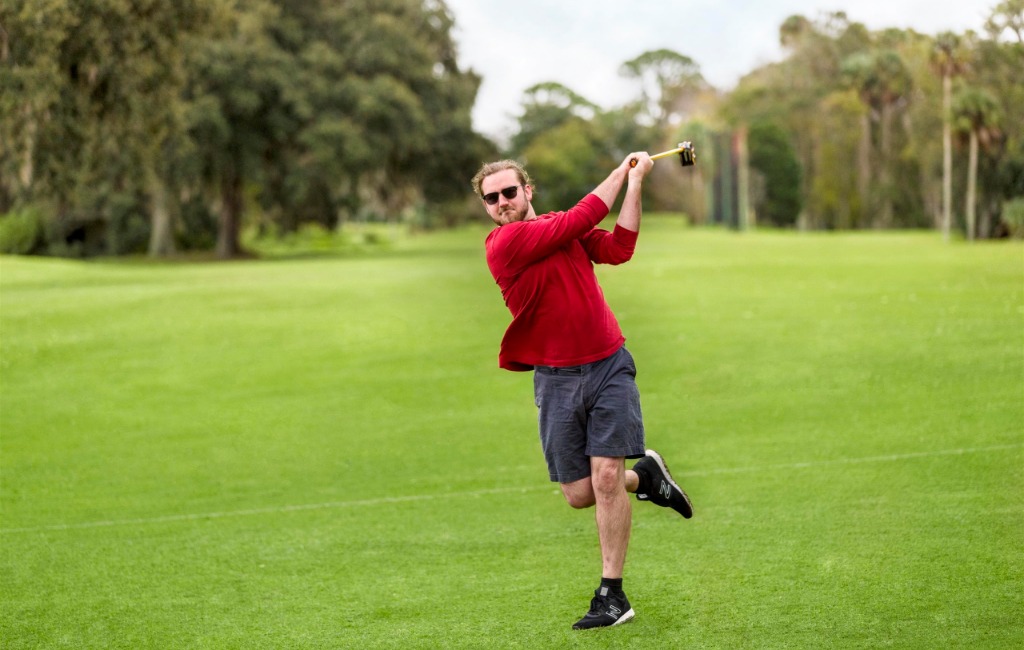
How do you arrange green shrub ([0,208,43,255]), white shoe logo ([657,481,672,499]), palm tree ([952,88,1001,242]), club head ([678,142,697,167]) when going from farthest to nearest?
green shrub ([0,208,43,255])
palm tree ([952,88,1001,242])
white shoe logo ([657,481,672,499])
club head ([678,142,697,167])

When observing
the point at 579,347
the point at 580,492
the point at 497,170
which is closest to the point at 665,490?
the point at 580,492

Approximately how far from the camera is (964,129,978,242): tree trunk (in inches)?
922

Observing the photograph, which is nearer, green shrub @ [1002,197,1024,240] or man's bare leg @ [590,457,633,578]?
man's bare leg @ [590,457,633,578]

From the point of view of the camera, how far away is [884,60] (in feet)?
182

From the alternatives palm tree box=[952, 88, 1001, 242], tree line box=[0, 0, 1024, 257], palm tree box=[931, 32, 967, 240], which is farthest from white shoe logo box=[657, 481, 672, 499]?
palm tree box=[931, 32, 967, 240]

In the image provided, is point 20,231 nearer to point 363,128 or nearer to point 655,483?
point 363,128

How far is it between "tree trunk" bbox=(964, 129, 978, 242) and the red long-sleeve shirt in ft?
64.0

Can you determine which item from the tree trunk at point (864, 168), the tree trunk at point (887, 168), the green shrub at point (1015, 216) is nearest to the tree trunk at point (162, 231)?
the tree trunk at point (887, 168)

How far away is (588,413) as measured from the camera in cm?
520

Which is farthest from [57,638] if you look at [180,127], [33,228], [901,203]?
[901,203]

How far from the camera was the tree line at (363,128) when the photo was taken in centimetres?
2486

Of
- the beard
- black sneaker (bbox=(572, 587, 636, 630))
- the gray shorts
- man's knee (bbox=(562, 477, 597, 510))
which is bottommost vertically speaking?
black sneaker (bbox=(572, 587, 636, 630))

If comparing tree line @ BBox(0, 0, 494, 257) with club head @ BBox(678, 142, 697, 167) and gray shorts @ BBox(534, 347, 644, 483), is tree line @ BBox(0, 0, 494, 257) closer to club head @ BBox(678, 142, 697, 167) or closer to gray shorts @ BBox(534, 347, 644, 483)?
club head @ BBox(678, 142, 697, 167)

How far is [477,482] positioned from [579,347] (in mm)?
3822
